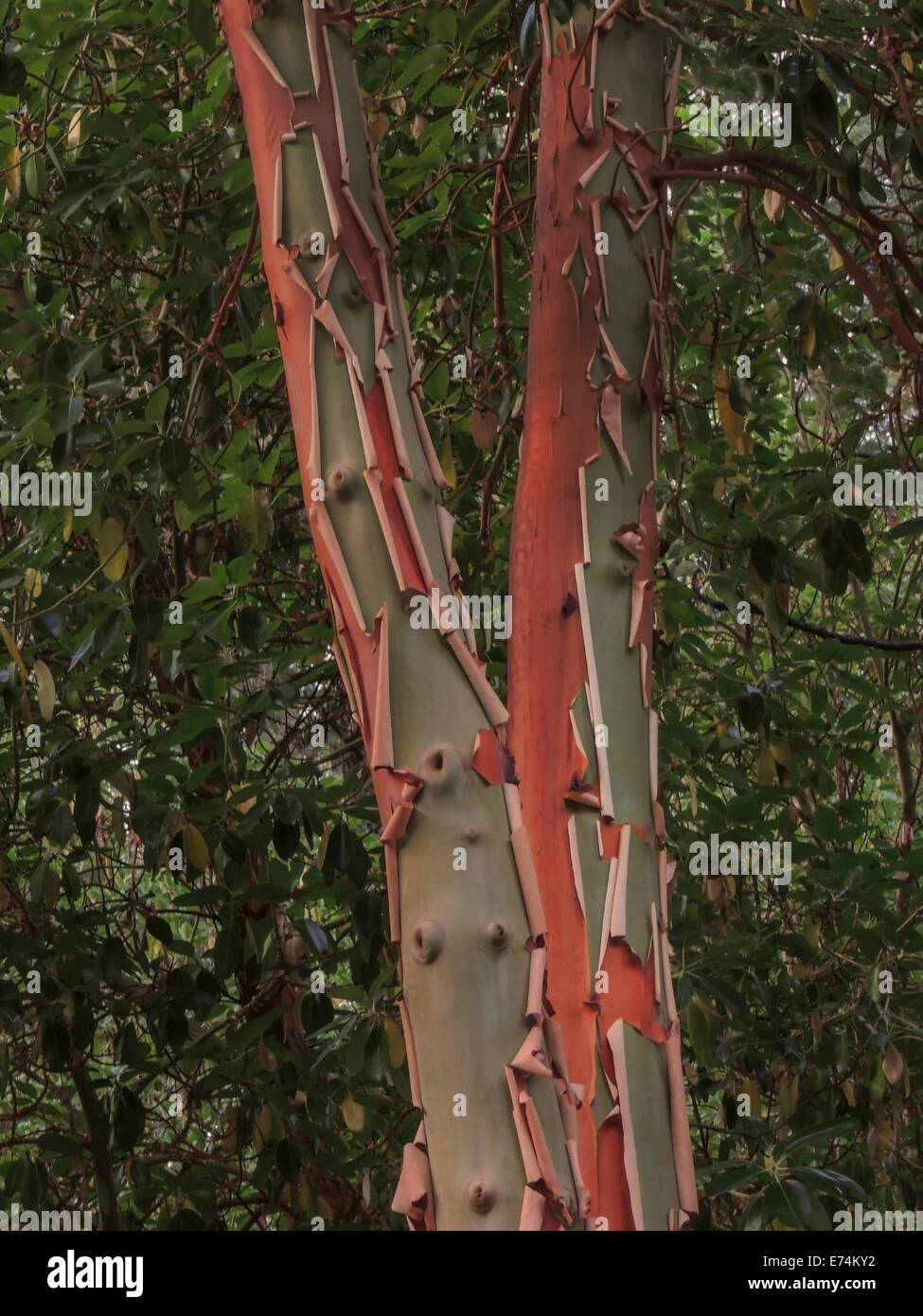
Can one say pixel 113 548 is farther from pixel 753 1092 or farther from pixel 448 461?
pixel 753 1092

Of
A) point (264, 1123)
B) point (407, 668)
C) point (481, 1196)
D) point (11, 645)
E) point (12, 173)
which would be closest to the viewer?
point (481, 1196)

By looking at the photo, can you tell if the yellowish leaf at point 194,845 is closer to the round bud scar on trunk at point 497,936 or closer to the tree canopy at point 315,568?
the tree canopy at point 315,568

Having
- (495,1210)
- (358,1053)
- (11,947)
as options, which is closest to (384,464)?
(495,1210)

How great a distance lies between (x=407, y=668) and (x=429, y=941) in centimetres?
27

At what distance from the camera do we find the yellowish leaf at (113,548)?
7.39 feet

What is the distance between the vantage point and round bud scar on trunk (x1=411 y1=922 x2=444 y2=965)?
130 centimetres

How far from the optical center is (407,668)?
1.39 meters

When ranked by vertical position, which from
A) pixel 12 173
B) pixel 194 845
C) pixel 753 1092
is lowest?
pixel 753 1092

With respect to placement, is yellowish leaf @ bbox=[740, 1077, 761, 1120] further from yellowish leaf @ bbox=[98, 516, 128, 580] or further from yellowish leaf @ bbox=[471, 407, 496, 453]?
yellowish leaf @ bbox=[98, 516, 128, 580]

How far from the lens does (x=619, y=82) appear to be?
1891 mm

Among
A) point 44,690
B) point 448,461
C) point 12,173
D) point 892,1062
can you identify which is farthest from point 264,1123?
point 12,173

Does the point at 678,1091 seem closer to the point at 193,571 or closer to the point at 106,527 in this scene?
the point at 106,527

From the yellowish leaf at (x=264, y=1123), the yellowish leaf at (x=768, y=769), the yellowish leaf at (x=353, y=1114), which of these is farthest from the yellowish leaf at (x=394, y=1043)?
the yellowish leaf at (x=768, y=769)

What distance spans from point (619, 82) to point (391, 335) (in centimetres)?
63
